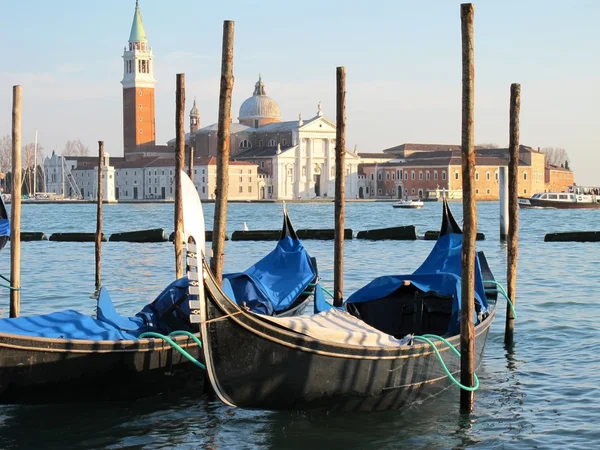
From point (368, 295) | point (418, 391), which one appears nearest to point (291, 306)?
point (368, 295)

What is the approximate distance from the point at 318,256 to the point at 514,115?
8.89 m

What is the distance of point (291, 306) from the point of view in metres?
7.31

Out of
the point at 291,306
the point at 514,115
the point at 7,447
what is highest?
the point at 514,115

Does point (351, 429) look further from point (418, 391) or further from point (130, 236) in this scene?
point (130, 236)

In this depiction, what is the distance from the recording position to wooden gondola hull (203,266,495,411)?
183 inches

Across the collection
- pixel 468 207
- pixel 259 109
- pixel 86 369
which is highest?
pixel 259 109

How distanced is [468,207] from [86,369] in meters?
2.24

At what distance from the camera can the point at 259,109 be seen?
238 feet

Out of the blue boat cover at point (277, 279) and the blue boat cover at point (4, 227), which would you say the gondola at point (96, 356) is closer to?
the blue boat cover at point (277, 279)

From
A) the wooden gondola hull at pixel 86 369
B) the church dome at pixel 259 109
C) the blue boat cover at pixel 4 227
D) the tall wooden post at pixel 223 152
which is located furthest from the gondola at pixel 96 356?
the church dome at pixel 259 109

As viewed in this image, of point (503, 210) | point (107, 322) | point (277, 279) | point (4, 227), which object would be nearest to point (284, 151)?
point (503, 210)

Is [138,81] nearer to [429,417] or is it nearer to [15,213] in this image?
[15,213]

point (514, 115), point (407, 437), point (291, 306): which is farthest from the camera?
point (514, 115)

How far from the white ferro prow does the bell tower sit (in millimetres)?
61525
